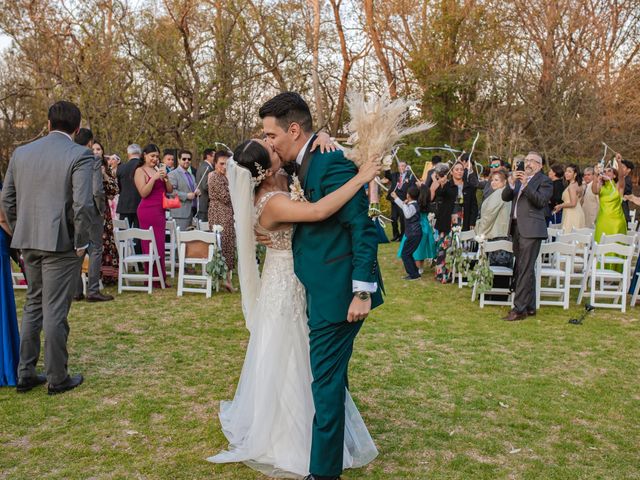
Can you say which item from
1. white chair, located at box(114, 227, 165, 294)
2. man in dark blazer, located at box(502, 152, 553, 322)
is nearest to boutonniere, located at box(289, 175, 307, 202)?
man in dark blazer, located at box(502, 152, 553, 322)

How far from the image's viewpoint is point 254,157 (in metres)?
3.47

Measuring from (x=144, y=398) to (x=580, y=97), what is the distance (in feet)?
62.2

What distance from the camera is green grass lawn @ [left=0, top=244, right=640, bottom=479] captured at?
383 centimetres

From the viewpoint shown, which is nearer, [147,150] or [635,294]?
[635,294]

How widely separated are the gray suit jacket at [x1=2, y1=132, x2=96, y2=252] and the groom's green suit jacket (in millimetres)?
2133

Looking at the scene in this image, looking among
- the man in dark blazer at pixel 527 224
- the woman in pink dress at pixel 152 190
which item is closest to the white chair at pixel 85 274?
the woman in pink dress at pixel 152 190

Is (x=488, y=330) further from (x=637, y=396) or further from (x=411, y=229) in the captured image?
(x=411, y=229)

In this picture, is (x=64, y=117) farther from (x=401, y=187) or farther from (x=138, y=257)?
(x=401, y=187)

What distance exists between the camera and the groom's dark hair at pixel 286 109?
3.22 metres

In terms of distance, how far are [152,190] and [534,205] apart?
552 cm

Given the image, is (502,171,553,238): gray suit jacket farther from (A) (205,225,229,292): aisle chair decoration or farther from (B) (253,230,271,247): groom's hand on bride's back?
(B) (253,230,271,247): groom's hand on bride's back

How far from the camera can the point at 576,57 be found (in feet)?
66.8

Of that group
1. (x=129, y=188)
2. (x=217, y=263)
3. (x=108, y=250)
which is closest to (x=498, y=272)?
(x=217, y=263)

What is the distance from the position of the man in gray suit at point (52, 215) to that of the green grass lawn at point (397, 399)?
711mm
